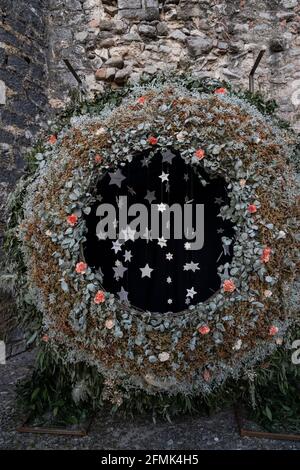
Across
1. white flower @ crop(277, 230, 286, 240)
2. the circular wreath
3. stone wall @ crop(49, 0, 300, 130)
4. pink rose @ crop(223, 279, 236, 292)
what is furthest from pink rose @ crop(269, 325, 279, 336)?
stone wall @ crop(49, 0, 300, 130)

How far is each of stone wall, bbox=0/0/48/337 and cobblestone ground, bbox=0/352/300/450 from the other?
3.39ft

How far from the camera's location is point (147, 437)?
187cm

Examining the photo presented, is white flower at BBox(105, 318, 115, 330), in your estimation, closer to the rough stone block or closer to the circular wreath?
the circular wreath

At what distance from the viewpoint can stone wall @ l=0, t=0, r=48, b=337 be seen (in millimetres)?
2906

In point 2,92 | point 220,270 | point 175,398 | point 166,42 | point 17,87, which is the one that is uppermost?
point 166,42

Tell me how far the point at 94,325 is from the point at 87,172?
0.74 meters

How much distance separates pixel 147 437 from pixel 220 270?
90 centimetres

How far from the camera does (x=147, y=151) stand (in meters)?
→ 1.93

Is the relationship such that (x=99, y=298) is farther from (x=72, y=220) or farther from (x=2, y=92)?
(x=2, y=92)

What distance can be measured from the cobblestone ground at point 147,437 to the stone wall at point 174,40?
274 centimetres

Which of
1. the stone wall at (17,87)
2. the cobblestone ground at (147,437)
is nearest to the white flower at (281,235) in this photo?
the cobblestone ground at (147,437)

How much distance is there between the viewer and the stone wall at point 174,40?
11.5 ft

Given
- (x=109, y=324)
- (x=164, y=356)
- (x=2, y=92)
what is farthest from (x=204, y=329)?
(x=2, y=92)
